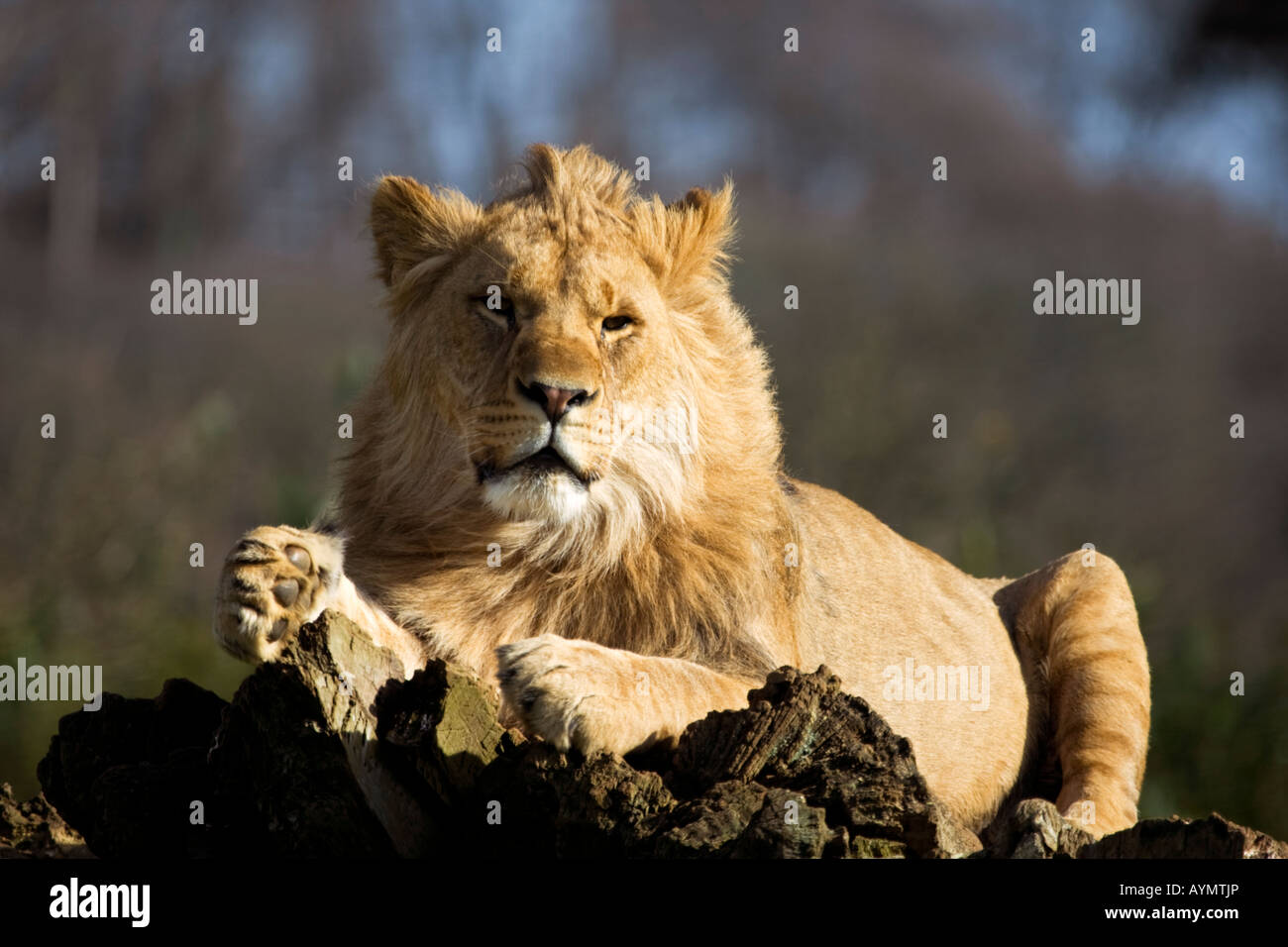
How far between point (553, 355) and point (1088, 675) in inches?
122

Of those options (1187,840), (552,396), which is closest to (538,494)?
(552,396)

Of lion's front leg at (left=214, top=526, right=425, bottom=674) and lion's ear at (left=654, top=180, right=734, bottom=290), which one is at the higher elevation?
lion's ear at (left=654, top=180, right=734, bottom=290)

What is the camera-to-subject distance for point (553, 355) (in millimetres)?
4598

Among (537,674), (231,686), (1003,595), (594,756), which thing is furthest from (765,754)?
(231,686)

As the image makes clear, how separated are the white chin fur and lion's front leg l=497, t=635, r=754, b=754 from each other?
0.56 meters

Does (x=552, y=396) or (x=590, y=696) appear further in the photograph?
(x=552, y=396)

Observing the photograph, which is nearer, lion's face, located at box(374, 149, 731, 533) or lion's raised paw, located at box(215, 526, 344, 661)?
lion's raised paw, located at box(215, 526, 344, 661)

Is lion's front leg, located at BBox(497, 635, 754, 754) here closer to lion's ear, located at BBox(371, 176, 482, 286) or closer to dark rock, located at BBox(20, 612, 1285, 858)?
dark rock, located at BBox(20, 612, 1285, 858)

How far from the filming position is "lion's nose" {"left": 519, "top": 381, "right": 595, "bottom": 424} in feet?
14.9

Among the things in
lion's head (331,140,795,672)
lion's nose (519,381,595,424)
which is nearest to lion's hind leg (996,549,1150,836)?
lion's head (331,140,795,672)

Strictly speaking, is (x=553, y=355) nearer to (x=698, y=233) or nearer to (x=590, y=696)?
(x=698, y=233)

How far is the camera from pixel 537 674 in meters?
4.02

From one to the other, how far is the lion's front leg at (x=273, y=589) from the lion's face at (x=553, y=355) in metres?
0.60
